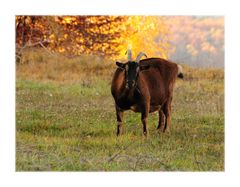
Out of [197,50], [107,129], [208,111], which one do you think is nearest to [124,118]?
[107,129]

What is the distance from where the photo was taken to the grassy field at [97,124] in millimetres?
12180

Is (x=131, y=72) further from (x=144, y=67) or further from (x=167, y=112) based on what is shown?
(x=167, y=112)

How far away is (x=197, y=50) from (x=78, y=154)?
17.0ft

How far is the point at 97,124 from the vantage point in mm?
13836

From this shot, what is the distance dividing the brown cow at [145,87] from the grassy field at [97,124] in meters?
0.38

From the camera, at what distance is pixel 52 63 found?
54.5 ft

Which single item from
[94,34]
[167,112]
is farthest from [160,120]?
[94,34]

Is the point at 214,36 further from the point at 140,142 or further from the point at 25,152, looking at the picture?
the point at 25,152

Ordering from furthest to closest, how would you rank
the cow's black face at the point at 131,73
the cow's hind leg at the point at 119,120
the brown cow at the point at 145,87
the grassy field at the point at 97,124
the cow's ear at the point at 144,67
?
the cow's hind leg at the point at 119,120, the cow's ear at the point at 144,67, the brown cow at the point at 145,87, the cow's black face at the point at 131,73, the grassy field at the point at 97,124

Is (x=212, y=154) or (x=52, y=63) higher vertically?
(x=52, y=63)

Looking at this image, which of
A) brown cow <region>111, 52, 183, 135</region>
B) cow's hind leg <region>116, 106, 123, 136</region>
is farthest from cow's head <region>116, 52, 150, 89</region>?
cow's hind leg <region>116, 106, 123, 136</region>

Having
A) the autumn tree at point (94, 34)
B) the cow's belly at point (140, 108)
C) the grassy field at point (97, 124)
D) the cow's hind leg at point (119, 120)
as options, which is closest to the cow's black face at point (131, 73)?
the cow's belly at point (140, 108)

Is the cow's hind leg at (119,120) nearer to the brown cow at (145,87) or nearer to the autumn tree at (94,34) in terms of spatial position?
the brown cow at (145,87)

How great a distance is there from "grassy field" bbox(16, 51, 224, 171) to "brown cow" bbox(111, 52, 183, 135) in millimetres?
382
